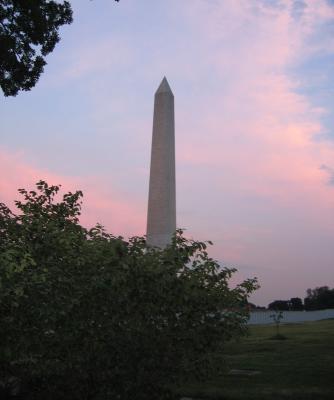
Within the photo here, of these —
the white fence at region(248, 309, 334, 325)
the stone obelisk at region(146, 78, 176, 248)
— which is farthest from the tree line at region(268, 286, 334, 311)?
the stone obelisk at region(146, 78, 176, 248)

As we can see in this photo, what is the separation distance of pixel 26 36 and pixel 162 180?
10718 millimetres

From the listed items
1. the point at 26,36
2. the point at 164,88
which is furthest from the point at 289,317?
the point at 26,36

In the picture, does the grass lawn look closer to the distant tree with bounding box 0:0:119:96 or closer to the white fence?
the distant tree with bounding box 0:0:119:96

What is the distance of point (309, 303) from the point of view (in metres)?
121

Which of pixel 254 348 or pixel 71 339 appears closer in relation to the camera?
pixel 71 339

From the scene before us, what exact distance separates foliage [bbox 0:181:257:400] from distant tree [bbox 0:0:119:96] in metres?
7.76

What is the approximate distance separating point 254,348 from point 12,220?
17.2 m

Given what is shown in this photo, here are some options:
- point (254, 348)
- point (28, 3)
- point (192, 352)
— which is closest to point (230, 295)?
point (192, 352)

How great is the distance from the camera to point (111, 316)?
255 inches

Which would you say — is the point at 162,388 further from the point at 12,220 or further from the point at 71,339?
the point at 12,220

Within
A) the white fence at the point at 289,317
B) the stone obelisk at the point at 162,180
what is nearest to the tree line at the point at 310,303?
the white fence at the point at 289,317

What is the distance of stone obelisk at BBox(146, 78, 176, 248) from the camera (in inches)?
932

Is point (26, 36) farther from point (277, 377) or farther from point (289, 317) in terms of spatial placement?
point (289, 317)

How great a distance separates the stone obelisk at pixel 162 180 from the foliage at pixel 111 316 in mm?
16271
